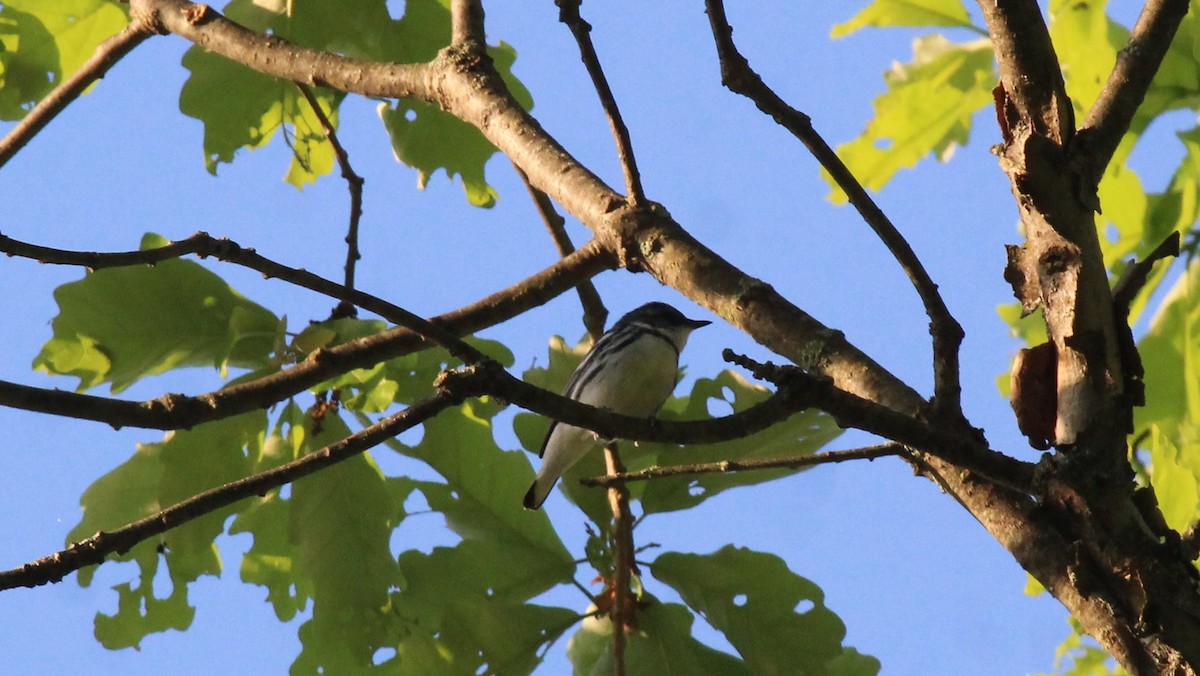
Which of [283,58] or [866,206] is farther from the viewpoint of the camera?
[283,58]

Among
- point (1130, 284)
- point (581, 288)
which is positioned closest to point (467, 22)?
point (581, 288)

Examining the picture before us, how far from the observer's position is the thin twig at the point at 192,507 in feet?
5.17

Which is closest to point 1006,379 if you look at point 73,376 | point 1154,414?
point 1154,414

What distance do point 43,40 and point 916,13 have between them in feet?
7.64

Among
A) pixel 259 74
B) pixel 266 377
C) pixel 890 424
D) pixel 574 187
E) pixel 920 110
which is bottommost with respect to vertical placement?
pixel 890 424

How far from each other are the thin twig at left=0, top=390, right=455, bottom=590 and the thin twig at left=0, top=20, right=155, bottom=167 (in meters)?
1.61

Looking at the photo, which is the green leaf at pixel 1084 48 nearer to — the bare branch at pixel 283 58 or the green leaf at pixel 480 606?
the bare branch at pixel 283 58

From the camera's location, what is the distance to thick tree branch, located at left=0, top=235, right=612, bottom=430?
151 centimetres

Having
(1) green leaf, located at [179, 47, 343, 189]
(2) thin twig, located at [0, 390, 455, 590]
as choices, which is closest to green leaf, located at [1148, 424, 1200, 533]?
(2) thin twig, located at [0, 390, 455, 590]

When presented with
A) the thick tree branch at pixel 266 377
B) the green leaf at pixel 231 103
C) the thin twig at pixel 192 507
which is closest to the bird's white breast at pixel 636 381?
the green leaf at pixel 231 103

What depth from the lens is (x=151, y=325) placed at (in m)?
2.56

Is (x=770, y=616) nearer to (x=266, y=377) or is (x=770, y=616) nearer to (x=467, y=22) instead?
(x=266, y=377)

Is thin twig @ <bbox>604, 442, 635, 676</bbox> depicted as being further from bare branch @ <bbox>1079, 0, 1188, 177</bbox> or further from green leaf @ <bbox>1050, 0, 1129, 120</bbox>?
bare branch @ <bbox>1079, 0, 1188, 177</bbox>

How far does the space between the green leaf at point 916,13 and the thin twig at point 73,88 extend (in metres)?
1.82
